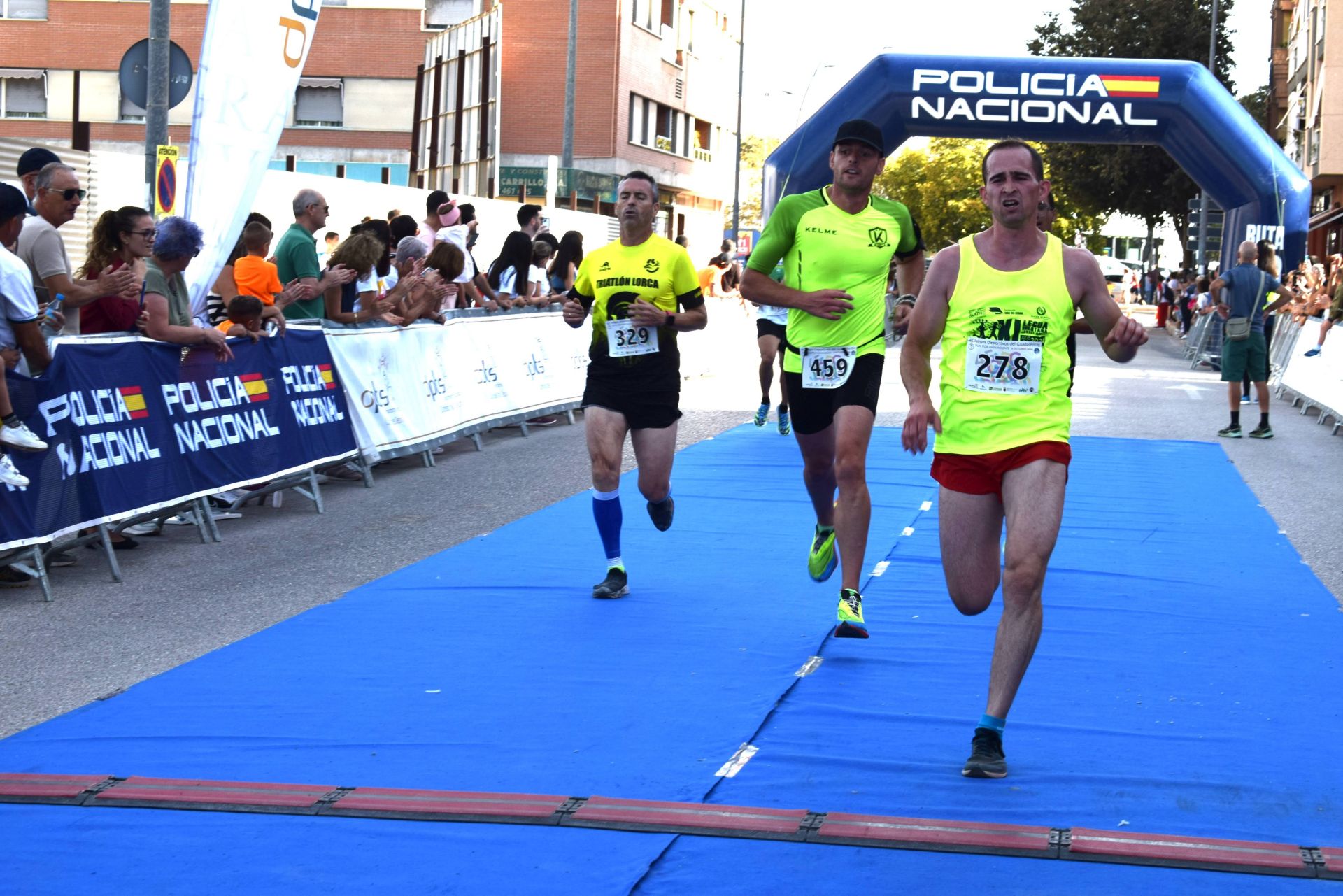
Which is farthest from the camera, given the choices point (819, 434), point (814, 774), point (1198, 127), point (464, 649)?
point (1198, 127)

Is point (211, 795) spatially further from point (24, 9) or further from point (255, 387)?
point (24, 9)

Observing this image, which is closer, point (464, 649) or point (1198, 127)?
point (464, 649)

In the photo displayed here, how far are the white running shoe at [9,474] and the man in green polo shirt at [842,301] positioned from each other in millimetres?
3388

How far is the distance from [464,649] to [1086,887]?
10.4 ft

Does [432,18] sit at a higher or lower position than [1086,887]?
higher

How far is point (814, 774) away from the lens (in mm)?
5031

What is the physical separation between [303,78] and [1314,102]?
95.8ft

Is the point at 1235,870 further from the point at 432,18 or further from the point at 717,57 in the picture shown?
the point at 717,57

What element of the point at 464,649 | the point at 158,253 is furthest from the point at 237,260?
the point at 464,649

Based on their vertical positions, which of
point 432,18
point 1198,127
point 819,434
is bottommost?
point 819,434

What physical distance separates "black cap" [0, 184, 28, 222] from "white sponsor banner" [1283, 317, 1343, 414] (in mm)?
13159

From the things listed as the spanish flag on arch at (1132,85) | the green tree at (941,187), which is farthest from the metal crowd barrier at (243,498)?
the green tree at (941,187)

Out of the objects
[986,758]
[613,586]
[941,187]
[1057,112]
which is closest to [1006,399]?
[986,758]

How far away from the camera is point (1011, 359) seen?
202 inches
